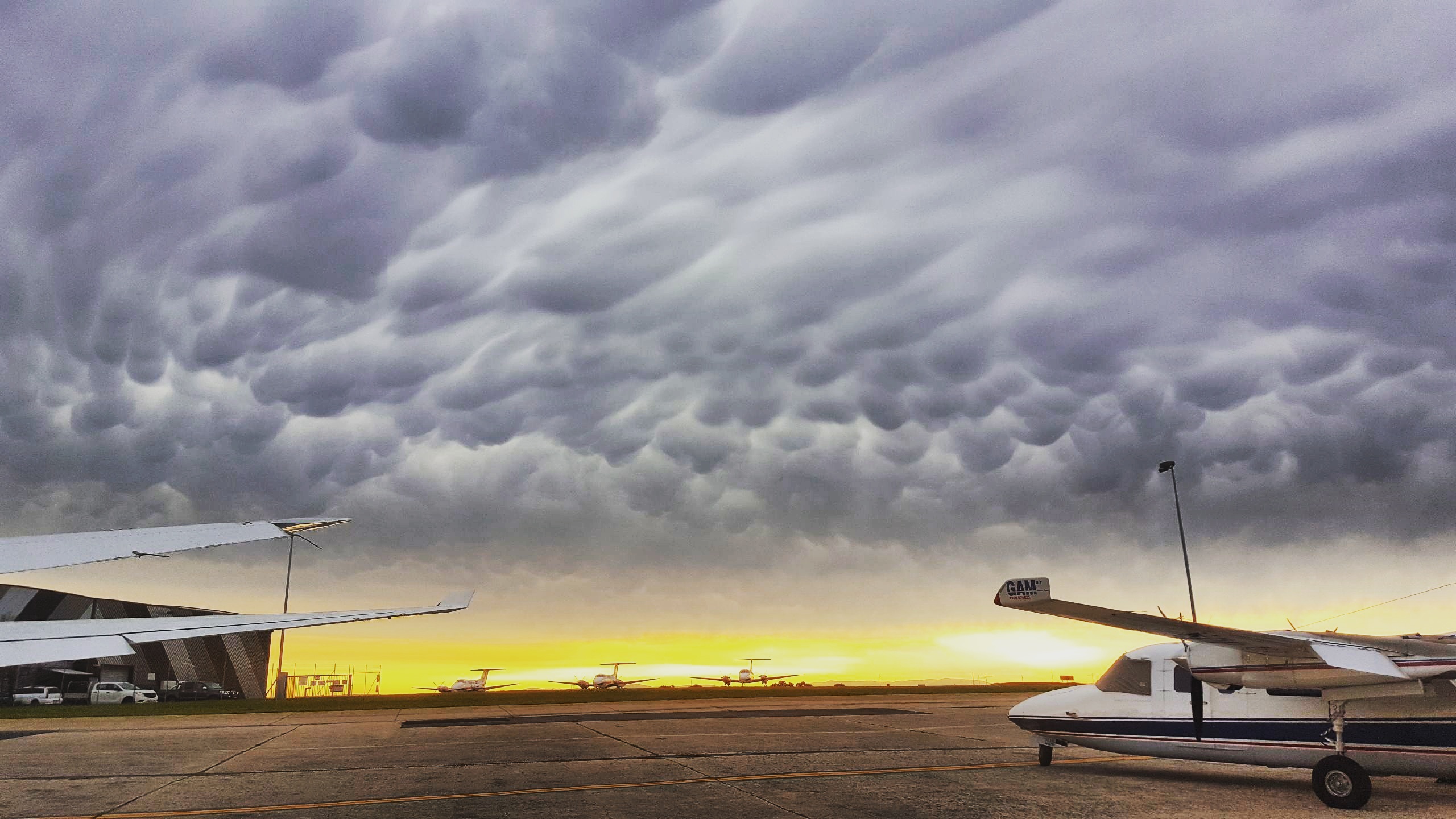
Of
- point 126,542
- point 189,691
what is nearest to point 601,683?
point 189,691

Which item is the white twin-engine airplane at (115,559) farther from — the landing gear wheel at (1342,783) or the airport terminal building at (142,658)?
the airport terminal building at (142,658)

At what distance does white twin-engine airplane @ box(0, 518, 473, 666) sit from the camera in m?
5.59

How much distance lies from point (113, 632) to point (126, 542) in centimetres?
180

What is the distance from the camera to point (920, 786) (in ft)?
46.6

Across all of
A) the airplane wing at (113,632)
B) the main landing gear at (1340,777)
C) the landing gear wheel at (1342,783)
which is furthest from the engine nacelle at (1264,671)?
the airplane wing at (113,632)

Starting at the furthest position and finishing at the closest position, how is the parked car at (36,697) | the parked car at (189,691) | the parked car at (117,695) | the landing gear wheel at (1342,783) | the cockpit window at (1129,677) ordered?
the parked car at (189,691), the parked car at (117,695), the parked car at (36,697), the cockpit window at (1129,677), the landing gear wheel at (1342,783)

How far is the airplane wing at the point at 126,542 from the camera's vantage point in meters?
5.54

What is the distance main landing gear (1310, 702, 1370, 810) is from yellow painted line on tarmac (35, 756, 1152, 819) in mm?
5358

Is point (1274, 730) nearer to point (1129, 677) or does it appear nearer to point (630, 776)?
point (1129, 677)

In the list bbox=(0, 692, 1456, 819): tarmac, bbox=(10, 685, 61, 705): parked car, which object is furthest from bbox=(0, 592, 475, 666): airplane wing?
bbox=(10, 685, 61, 705): parked car

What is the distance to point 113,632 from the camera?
7078 mm

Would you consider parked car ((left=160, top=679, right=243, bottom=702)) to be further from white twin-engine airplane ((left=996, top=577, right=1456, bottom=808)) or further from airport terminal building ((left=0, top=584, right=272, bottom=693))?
white twin-engine airplane ((left=996, top=577, right=1456, bottom=808))

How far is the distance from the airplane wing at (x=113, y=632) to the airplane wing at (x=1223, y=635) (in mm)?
7499

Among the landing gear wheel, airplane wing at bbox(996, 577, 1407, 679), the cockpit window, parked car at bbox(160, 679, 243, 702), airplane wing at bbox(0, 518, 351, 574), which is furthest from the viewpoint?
parked car at bbox(160, 679, 243, 702)
